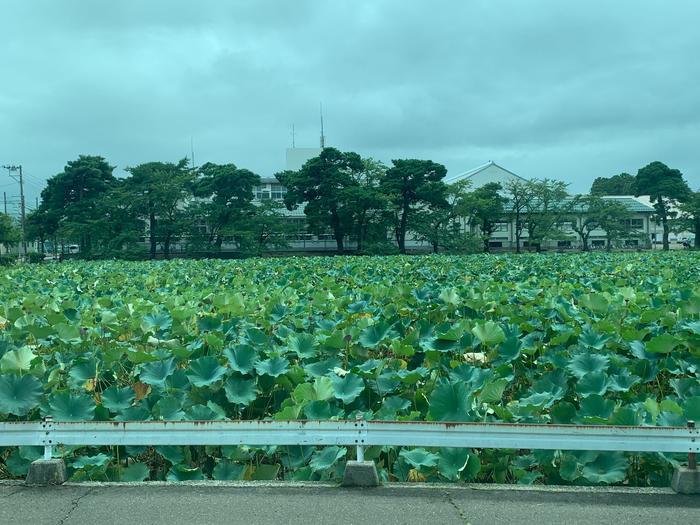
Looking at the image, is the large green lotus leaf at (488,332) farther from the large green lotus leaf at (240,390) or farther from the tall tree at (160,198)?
the tall tree at (160,198)

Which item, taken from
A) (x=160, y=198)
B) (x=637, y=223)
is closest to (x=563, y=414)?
(x=160, y=198)

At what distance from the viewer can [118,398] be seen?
4016 millimetres

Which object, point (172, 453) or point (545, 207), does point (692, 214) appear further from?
point (172, 453)

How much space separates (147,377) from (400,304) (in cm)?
384

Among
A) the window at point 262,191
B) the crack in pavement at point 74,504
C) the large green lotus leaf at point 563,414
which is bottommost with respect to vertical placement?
the crack in pavement at point 74,504

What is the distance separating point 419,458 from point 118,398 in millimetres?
2048

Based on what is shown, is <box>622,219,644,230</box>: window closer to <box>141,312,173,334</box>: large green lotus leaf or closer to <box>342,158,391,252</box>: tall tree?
<box>342,158,391,252</box>: tall tree

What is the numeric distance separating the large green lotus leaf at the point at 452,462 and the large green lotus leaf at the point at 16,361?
2.99 meters

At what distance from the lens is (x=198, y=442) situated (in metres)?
3.38

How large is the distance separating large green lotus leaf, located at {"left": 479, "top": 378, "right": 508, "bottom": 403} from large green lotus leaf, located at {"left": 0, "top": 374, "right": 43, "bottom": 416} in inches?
115

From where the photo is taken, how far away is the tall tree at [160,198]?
41.4 meters

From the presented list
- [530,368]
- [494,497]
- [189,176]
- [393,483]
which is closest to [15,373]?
[393,483]

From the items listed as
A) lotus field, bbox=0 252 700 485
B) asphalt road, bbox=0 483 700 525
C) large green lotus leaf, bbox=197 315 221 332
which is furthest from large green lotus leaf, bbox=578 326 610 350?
large green lotus leaf, bbox=197 315 221 332

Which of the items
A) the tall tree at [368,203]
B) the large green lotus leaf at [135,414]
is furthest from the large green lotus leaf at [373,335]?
the tall tree at [368,203]
